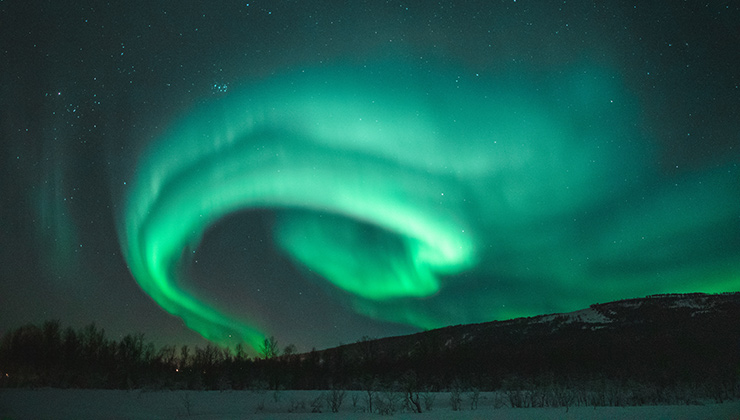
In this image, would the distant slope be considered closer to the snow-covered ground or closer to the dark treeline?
the dark treeline

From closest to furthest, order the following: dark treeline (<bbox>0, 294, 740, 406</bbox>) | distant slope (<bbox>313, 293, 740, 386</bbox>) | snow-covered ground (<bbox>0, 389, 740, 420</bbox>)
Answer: snow-covered ground (<bbox>0, 389, 740, 420</bbox>)
dark treeline (<bbox>0, 294, 740, 406</bbox>)
distant slope (<bbox>313, 293, 740, 386</bbox>)

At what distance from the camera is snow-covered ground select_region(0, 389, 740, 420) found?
11414mm

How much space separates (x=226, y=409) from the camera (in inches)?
579

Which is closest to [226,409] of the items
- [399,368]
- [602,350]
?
[399,368]

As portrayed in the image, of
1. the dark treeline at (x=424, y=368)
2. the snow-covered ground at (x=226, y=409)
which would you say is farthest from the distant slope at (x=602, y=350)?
the snow-covered ground at (x=226, y=409)

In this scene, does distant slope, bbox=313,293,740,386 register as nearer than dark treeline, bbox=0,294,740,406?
No

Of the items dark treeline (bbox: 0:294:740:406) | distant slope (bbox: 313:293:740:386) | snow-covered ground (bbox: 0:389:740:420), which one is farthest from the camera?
distant slope (bbox: 313:293:740:386)

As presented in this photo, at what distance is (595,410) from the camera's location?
1238 centimetres

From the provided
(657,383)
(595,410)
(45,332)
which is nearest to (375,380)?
(657,383)

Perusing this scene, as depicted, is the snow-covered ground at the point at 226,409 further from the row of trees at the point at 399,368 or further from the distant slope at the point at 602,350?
the distant slope at the point at 602,350

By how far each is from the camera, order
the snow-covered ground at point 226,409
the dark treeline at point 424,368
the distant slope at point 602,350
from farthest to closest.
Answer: the distant slope at point 602,350 → the dark treeline at point 424,368 → the snow-covered ground at point 226,409

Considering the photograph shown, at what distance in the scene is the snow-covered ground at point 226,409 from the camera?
11414 millimetres

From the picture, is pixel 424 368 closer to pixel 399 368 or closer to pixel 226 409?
pixel 399 368

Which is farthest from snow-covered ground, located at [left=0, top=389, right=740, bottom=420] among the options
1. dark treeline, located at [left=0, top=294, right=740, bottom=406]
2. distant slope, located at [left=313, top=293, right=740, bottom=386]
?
distant slope, located at [left=313, top=293, right=740, bottom=386]
